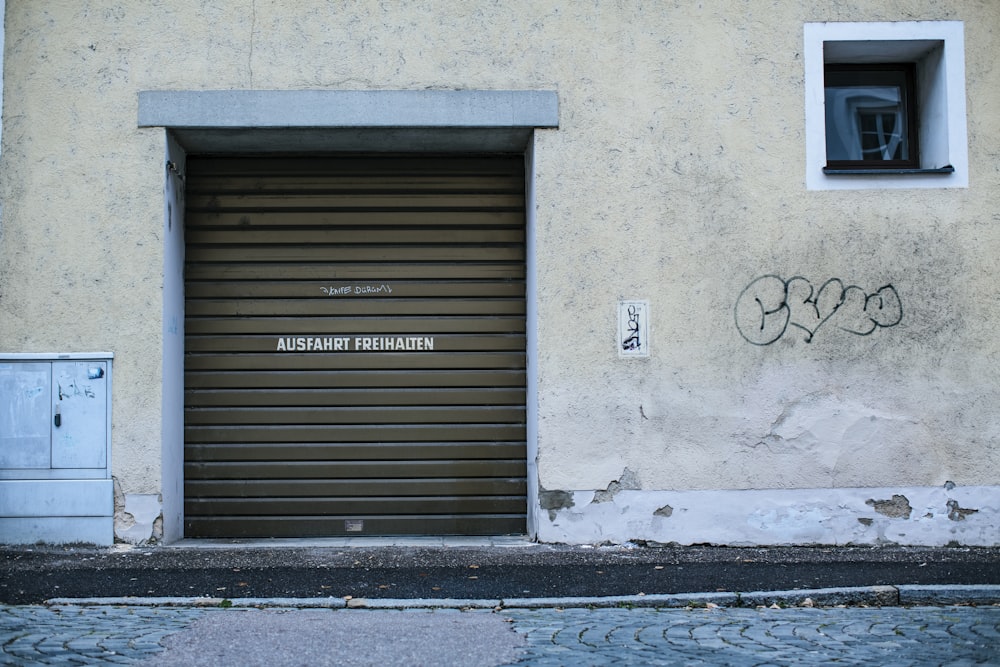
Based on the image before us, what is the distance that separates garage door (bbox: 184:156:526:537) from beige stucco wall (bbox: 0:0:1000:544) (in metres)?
0.65

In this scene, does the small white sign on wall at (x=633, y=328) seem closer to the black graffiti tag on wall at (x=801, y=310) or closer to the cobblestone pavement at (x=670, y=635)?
the black graffiti tag on wall at (x=801, y=310)

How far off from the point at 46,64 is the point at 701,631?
632 centimetres

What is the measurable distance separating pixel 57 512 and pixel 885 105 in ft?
24.2

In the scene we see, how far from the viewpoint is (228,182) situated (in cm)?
838

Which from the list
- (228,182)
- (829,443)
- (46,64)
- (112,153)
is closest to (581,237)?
(829,443)

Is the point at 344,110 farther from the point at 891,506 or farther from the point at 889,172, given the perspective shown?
the point at 891,506

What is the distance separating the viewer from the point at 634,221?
25.6 feet

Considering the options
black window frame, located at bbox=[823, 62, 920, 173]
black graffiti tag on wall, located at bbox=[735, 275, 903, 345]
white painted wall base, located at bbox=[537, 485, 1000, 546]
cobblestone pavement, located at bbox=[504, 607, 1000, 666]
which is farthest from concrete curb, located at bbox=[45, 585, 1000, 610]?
black window frame, located at bbox=[823, 62, 920, 173]

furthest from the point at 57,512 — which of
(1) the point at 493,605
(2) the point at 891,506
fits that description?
(2) the point at 891,506

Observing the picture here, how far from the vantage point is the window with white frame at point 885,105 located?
7.84 m

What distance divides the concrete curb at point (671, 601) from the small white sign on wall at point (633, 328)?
2144 mm

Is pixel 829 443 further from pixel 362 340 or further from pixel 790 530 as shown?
pixel 362 340

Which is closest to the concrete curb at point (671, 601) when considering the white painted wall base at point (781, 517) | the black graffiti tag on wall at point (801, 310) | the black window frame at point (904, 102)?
the white painted wall base at point (781, 517)

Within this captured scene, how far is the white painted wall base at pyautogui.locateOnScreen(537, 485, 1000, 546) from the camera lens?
25.3 feet
